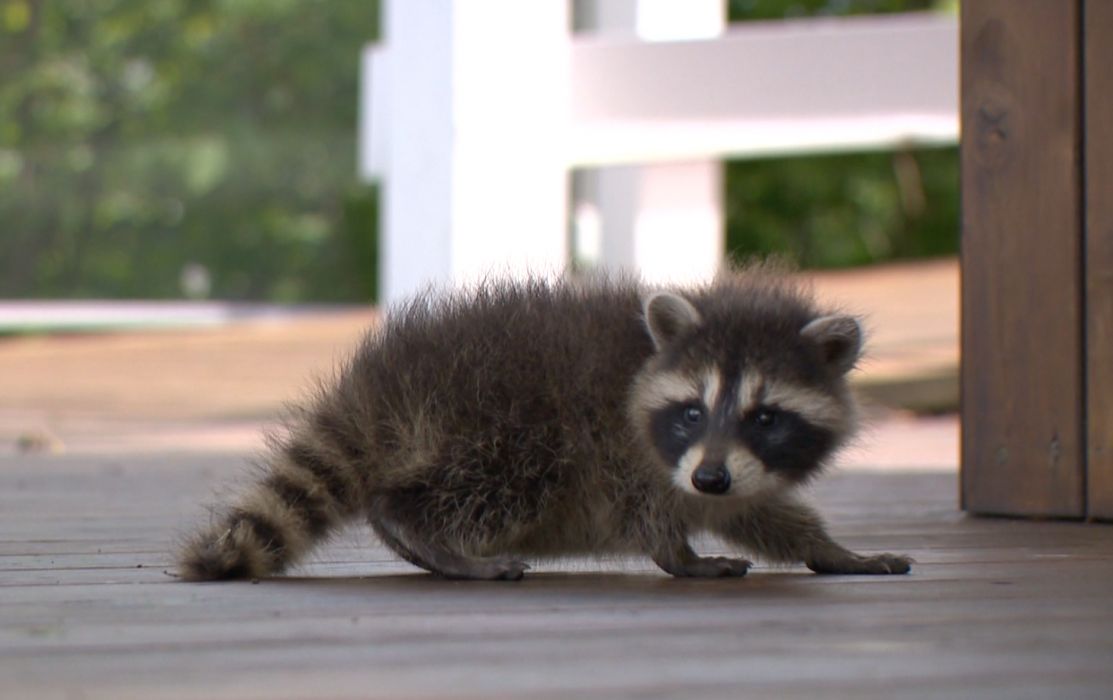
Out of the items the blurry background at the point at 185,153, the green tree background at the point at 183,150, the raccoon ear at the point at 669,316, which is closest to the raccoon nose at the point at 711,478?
the raccoon ear at the point at 669,316

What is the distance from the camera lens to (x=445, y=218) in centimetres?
732

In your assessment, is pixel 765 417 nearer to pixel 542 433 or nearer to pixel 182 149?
pixel 542 433

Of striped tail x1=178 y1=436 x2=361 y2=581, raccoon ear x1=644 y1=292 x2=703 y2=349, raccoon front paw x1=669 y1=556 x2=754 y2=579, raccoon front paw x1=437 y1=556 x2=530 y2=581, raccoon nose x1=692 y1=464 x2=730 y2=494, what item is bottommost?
raccoon front paw x1=669 y1=556 x2=754 y2=579

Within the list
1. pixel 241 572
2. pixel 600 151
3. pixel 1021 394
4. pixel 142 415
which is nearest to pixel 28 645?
pixel 241 572

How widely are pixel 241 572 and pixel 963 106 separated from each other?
7.42 feet

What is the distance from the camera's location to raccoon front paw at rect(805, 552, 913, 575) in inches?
119

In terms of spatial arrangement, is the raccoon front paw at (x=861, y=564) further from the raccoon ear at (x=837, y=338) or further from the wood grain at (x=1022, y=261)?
the wood grain at (x=1022, y=261)

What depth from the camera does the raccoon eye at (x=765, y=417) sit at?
2906 mm

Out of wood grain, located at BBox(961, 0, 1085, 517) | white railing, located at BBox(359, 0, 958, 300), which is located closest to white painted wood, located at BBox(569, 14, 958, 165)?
white railing, located at BBox(359, 0, 958, 300)

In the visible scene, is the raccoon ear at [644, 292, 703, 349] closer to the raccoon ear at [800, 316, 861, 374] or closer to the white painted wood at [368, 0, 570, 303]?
the raccoon ear at [800, 316, 861, 374]

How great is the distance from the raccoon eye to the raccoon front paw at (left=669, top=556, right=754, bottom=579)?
324 millimetres

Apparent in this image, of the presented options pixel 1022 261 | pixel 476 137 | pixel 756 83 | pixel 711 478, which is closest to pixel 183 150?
pixel 756 83

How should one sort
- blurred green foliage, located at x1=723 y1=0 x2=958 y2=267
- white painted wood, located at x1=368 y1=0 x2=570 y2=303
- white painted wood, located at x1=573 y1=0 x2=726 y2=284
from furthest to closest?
blurred green foliage, located at x1=723 y1=0 x2=958 y2=267 < white painted wood, located at x1=573 y1=0 x2=726 y2=284 < white painted wood, located at x1=368 y1=0 x2=570 y2=303

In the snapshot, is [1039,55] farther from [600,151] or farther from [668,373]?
[600,151]
